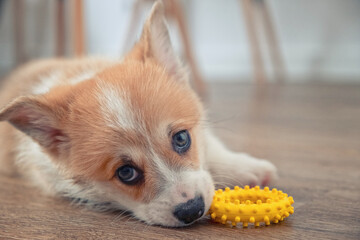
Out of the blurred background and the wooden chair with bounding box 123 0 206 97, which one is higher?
the blurred background

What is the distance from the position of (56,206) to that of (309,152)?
1381 mm

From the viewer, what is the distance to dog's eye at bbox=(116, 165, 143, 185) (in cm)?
153

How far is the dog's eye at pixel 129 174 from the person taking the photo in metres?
1.53

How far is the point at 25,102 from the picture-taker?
161cm

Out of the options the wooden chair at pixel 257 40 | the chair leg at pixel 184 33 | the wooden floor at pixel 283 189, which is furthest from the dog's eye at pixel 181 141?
the wooden chair at pixel 257 40

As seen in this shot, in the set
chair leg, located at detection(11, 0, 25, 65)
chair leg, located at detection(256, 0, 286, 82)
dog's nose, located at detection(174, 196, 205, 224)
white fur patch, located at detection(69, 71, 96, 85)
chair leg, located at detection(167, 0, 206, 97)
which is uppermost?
chair leg, located at detection(256, 0, 286, 82)

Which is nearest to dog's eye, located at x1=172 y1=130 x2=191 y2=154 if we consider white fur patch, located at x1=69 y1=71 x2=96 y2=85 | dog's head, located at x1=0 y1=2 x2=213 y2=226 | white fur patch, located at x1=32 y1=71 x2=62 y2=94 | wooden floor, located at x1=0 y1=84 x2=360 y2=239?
dog's head, located at x1=0 y1=2 x2=213 y2=226

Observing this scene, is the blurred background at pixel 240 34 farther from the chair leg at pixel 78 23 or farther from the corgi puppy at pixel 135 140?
the corgi puppy at pixel 135 140

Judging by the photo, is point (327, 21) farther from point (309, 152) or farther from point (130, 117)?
point (130, 117)

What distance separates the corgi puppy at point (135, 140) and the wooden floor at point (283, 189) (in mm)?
76

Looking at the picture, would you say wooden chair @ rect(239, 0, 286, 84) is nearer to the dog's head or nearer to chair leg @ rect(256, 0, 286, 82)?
chair leg @ rect(256, 0, 286, 82)

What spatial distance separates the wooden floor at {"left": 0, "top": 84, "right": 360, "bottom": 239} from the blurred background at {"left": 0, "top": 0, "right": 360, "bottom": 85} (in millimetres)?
2331

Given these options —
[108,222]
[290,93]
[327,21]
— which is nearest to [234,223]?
[108,222]

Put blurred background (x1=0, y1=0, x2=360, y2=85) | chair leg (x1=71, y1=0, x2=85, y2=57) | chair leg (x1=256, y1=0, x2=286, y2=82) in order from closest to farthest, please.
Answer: chair leg (x1=71, y1=0, x2=85, y2=57) < chair leg (x1=256, y1=0, x2=286, y2=82) < blurred background (x1=0, y1=0, x2=360, y2=85)
